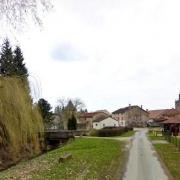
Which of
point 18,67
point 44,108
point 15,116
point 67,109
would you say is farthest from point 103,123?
point 15,116

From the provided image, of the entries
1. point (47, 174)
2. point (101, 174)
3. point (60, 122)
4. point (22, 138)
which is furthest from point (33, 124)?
point (60, 122)

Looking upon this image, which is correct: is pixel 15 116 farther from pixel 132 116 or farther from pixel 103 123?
pixel 132 116

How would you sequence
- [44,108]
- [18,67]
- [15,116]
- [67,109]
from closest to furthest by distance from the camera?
[15,116] → [18,67] → [44,108] → [67,109]

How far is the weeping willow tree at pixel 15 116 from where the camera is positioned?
50.8 ft

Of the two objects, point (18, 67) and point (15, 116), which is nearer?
point (15, 116)

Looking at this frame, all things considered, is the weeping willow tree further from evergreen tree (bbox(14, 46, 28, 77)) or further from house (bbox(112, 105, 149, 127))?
house (bbox(112, 105, 149, 127))

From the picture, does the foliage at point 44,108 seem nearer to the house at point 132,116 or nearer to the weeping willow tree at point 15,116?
the weeping willow tree at point 15,116

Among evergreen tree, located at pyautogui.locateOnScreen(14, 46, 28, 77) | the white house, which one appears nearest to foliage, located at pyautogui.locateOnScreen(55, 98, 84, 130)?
the white house

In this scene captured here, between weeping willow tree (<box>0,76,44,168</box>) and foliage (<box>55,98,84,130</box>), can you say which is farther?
foliage (<box>55,98,84,130</box>)

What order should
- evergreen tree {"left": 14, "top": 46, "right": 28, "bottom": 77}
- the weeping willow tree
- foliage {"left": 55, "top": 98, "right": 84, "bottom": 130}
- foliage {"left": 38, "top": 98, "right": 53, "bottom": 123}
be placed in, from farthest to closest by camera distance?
1. foliage {"left": 55, "top": 98, "right": 84, "bottom": 130}
2. foliage {"left": 38, "top": 98, "right": 53, "bottom": 123}
3. evergreen tree {"left": 14, "top": 46, "right": 28, "bottom": 77}
4. the weeping willow tree

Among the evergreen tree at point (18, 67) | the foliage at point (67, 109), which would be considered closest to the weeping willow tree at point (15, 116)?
the evergreen tree at point (18, 67)

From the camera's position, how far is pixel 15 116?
16.0m

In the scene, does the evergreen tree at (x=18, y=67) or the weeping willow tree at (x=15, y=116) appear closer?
the weeping willow tree at (x=15, y=116)

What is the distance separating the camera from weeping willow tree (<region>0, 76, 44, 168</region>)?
15477 mm
